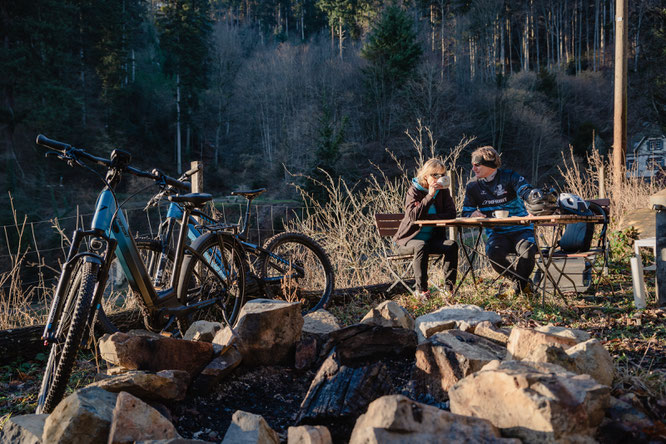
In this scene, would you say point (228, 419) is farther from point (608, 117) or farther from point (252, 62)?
point (252, 62)

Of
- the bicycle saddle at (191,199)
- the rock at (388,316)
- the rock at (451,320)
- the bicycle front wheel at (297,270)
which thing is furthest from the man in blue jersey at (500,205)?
the bicycle saddle at (191,199)

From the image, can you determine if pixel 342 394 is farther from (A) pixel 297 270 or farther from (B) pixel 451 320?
(A) pixel 297 270

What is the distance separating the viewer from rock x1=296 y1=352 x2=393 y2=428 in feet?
6.78

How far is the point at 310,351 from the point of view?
2.79 m

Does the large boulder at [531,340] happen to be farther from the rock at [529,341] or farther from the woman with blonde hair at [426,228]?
the woman with blonde hair at [426,228]

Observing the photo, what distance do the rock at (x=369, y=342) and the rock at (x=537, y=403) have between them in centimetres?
76

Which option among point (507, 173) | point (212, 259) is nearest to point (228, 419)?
point (212, 259)

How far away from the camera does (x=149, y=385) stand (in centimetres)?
224

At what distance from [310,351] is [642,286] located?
2.75 m

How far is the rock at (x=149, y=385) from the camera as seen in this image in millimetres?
2211

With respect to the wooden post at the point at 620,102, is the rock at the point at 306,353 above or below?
below

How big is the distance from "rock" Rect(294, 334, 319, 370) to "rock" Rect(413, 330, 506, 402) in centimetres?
58

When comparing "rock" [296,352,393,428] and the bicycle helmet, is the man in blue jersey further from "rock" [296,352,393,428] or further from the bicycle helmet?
"rock" [296,352,393,428]

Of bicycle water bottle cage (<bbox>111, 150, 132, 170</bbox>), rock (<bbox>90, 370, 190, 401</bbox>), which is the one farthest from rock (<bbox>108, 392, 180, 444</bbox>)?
bicycle water bottle cage (<bbox>111, 150, 132, 170</bbox>)
